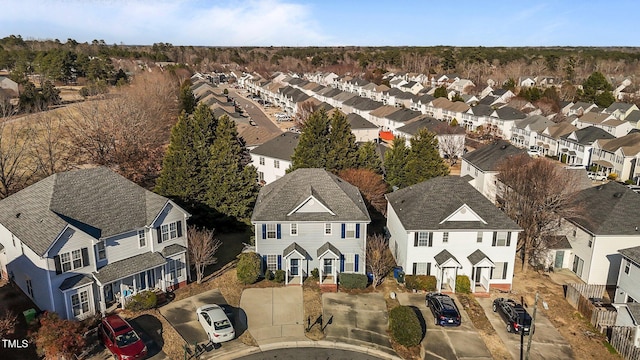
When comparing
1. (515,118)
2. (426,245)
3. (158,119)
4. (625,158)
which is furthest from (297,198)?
(515,118)

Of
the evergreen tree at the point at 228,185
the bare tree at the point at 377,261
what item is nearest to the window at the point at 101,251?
the evergreen tree at the point at 228,185

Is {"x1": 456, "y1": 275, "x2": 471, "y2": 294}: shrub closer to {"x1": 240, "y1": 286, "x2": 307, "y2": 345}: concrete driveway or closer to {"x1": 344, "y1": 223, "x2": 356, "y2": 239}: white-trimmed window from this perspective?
{"x1": 344, "y1": 223, "x2": 356, "y2": 239}: white-trimmed window

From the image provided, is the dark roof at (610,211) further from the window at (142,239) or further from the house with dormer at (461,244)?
the window at (142,239)

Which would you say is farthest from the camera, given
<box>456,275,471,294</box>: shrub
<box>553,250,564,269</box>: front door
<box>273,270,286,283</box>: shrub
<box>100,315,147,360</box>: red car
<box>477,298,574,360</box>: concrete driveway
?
<box>553,250,564,269</box>: front door

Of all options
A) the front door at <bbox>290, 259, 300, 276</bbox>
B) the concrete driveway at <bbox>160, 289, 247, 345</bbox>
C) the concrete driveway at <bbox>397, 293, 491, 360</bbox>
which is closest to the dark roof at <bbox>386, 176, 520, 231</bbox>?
the concrete driveway at <bbox>397, 293, 491, 360</bbox>

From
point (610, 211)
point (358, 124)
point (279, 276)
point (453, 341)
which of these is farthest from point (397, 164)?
point (358, 124)
